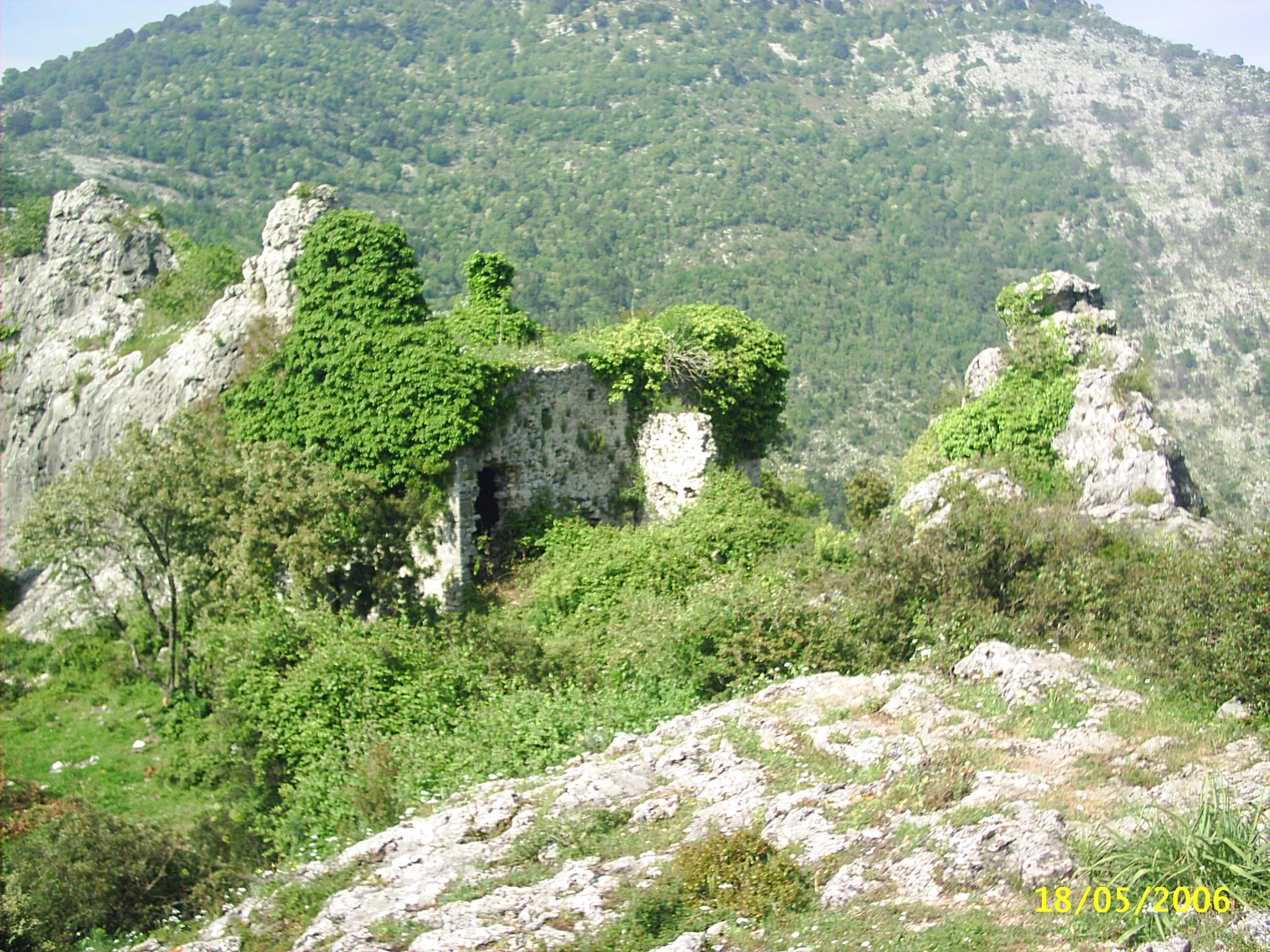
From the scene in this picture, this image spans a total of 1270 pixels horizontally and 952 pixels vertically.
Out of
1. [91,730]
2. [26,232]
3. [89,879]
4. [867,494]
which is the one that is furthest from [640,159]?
[89,879]

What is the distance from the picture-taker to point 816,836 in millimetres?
8258

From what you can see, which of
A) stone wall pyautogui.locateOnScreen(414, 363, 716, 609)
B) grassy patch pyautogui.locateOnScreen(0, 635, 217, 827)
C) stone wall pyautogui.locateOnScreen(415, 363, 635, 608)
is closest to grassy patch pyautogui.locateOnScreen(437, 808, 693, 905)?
grassy patch pyautogui.locateOnScreen(0, 635, 217, 827)

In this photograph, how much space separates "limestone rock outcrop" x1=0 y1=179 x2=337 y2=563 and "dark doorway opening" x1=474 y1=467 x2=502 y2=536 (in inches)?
154

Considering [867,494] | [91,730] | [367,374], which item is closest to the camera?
[91,730]

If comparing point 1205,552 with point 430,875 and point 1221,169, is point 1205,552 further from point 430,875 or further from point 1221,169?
point 1221,169

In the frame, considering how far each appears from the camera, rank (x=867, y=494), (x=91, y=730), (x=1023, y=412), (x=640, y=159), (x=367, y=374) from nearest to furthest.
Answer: (x=91, y=730), (x=367, y=374), (x=1023, y=412), (x=867, y=494), (x=640, y=159)

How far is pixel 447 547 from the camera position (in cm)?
1803

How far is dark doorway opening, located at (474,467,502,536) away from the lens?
1925 centimetres

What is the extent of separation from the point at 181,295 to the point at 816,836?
1972 cm

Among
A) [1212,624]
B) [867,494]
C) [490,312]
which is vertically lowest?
[867,494]

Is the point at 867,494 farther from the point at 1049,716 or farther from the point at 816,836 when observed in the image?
the point at 816,836

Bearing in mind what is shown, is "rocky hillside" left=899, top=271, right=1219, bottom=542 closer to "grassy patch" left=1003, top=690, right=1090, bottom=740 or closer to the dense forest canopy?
"grassy patch" left=1003, top=690, right=1090, bottom=740

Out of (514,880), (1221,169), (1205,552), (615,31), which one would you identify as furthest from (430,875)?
(1221,169)

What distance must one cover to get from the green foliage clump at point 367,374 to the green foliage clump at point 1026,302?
29.4 ft
